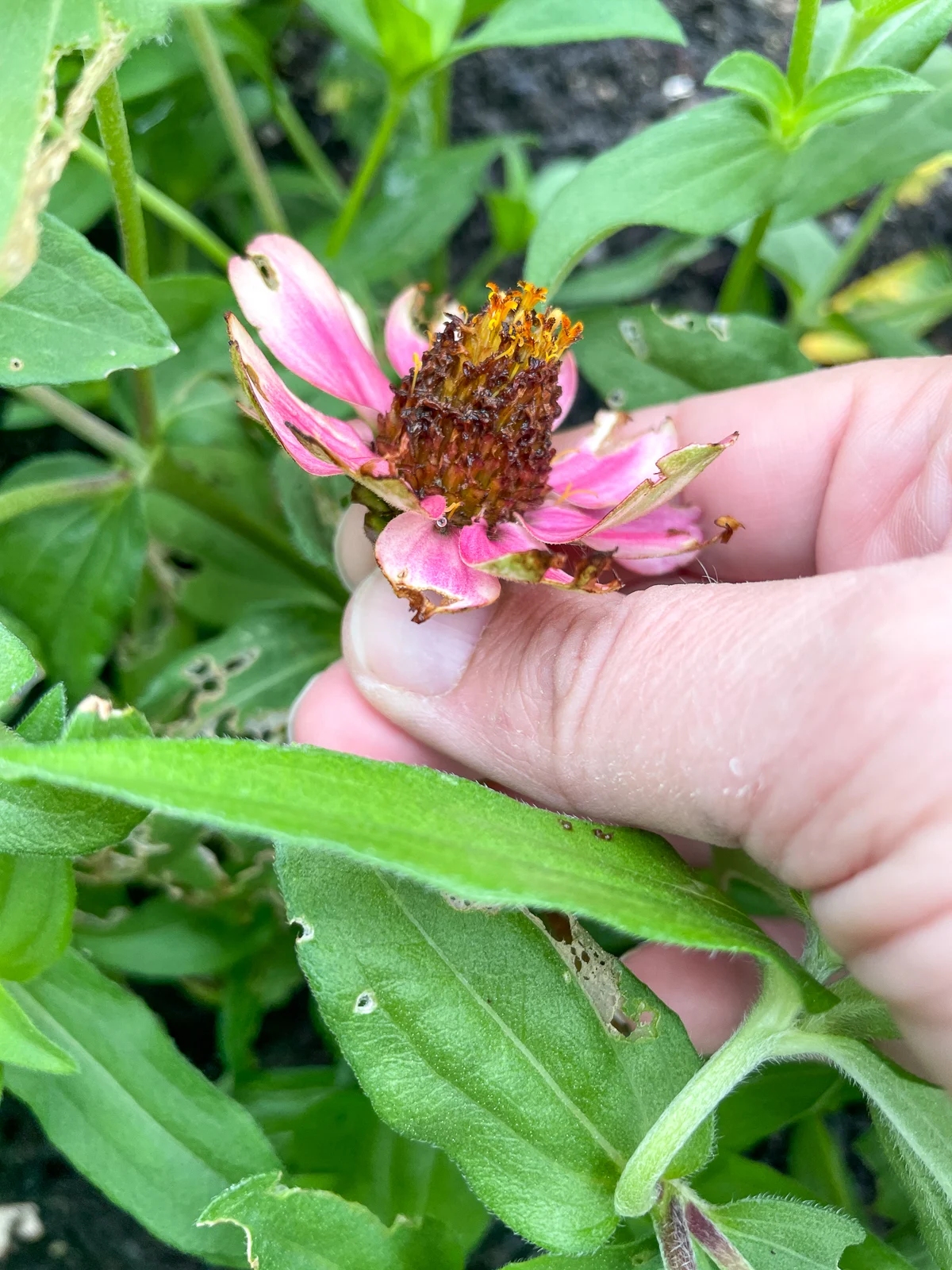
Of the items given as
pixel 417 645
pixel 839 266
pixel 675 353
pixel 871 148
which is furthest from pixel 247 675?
pixel 839 266

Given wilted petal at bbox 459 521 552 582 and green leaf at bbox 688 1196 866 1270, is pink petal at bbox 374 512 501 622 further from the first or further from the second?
green leaf at bbox 688 1196 866 1270

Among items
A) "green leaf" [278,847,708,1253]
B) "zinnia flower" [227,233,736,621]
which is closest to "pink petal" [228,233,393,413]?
"zinnia flower" [227,233,736,621]

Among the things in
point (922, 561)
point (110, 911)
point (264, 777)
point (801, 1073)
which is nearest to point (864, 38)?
point (922, 561)

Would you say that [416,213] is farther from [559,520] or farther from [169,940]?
[169,940]

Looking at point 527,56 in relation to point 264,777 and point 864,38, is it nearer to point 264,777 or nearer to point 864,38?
point 864,38

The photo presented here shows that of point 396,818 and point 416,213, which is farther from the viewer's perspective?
point 416,213
